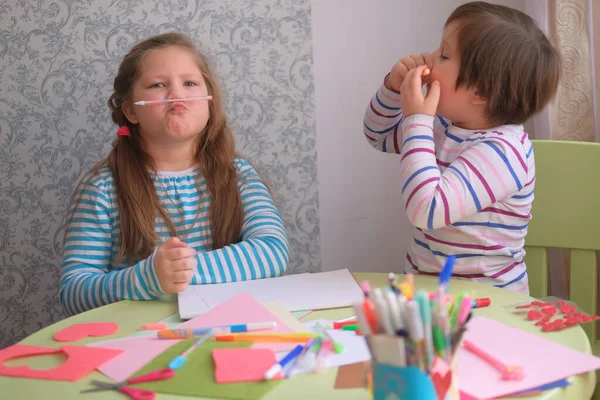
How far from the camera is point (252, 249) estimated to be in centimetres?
134

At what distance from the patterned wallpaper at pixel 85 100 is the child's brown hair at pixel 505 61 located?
0.71m

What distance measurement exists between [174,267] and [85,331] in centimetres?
19

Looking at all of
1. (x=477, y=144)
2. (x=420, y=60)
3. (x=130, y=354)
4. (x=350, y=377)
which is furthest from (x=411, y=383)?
(x=420, y=60)

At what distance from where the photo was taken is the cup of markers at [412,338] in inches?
24.7

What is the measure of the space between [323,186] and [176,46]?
61 cm

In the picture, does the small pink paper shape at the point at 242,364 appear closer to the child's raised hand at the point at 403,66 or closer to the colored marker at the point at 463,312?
the colored marker at the point at 463,312

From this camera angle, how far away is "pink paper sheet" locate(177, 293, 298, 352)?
1.00m

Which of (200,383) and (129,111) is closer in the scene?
(200,383)

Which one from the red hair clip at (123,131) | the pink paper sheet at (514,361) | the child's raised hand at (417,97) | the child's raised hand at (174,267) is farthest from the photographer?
the red hair clip at (123,131)

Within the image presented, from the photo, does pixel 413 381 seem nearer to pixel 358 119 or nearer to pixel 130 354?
pixel 130 354

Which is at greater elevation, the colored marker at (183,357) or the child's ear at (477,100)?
the child's ear at (477,100)

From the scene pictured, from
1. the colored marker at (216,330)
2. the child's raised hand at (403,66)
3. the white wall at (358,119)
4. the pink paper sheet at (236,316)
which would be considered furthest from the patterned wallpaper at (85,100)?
the colored marker at (216,330)

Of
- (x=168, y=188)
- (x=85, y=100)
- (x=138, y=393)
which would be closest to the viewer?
(x=138, y=393)

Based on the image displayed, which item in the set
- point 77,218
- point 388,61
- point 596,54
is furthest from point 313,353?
point 388,61
